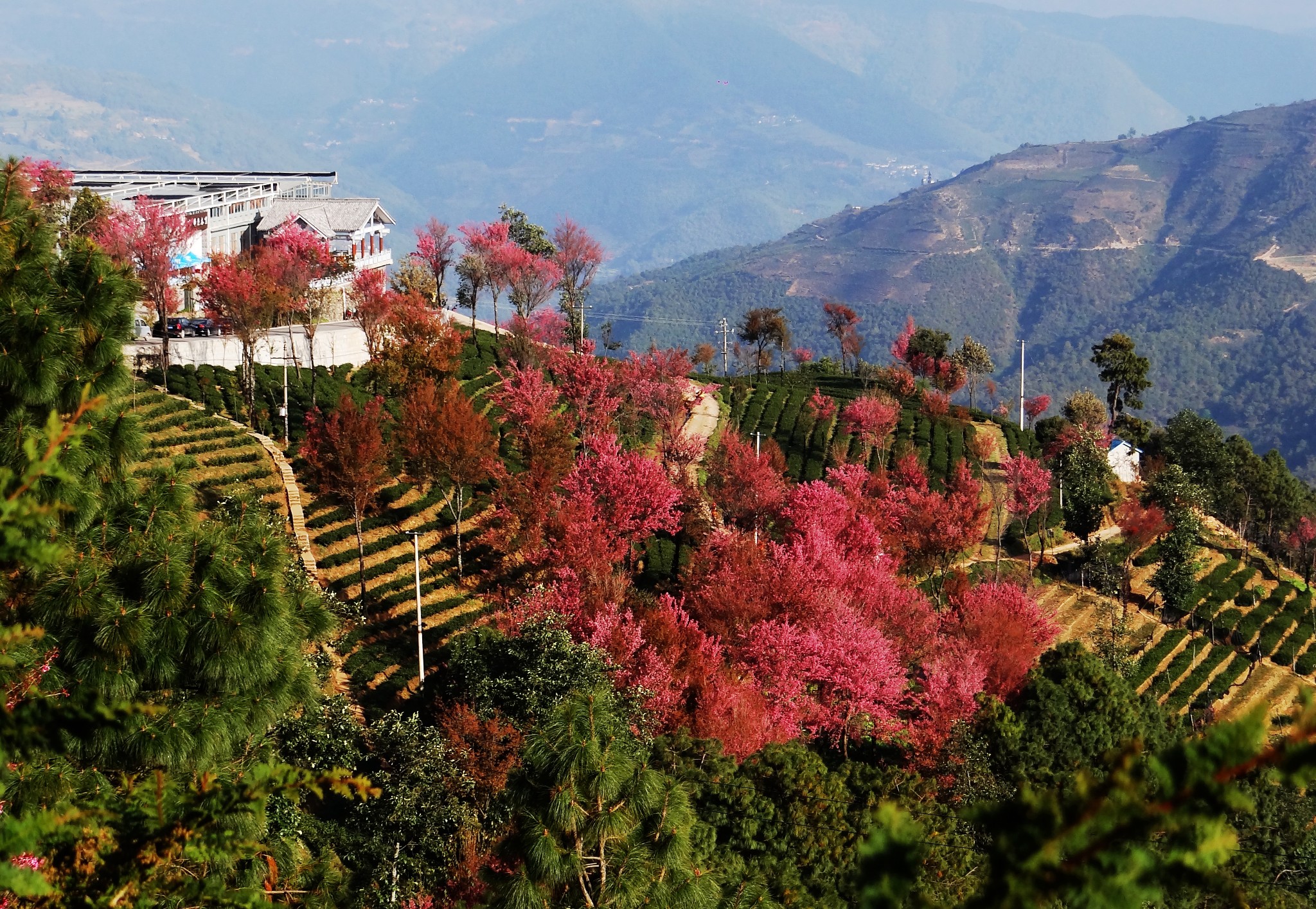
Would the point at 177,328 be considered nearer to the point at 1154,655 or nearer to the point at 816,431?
the point at 816,431

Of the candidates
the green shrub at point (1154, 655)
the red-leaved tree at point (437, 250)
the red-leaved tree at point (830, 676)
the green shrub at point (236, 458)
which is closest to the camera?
the red-leaved tree at point (830, 676)

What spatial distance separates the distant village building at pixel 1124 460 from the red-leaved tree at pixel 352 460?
39973mm

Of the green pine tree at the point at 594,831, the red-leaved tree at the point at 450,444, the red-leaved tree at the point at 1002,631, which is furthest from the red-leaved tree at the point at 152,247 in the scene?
the green pine tree at the point at 594,831

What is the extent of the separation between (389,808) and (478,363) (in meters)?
30.8

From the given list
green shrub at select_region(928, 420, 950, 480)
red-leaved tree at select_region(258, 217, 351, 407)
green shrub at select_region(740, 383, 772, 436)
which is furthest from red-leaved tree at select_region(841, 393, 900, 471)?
red-leaved tree at select_region(258, 217, 351, 407)

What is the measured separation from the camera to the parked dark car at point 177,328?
145 feet

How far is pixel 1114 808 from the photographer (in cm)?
363

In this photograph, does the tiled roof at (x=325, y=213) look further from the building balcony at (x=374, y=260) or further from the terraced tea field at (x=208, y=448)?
the terraced tea field at (x=208, y=448)

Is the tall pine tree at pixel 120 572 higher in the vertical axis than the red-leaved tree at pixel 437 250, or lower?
lower

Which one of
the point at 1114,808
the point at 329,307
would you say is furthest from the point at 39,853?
the point at 329,307

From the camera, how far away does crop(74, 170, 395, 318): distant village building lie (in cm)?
5959

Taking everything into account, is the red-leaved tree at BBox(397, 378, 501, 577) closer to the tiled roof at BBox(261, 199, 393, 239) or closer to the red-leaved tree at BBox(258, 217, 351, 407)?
the red-leaved tree at BBox(258, 217, 351, 407)

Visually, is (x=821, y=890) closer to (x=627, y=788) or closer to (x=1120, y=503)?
(x=627, y=788)

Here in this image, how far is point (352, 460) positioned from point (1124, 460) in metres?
43.1
